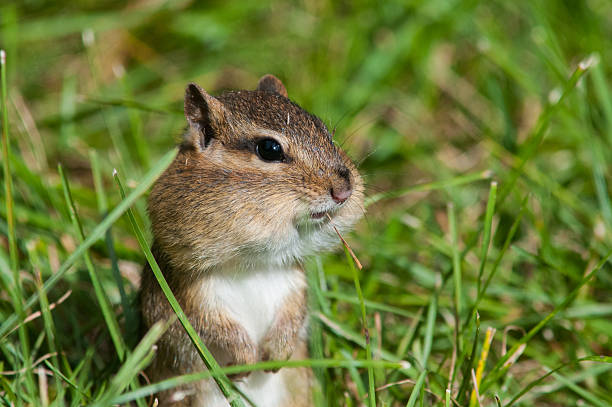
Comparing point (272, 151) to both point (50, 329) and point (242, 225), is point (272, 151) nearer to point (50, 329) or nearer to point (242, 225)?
point (242, 225)

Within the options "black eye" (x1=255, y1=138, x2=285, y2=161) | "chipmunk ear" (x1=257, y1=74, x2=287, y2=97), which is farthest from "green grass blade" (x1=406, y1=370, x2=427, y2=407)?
"chipmunk ear" (x1=257, y1=74, x2=287, y2=97)

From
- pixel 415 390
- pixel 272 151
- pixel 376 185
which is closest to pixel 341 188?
pixel 272 151

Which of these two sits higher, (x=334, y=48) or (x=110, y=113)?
(x=334, y=48)

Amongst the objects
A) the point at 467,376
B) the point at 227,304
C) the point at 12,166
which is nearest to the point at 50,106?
the point at 12,166

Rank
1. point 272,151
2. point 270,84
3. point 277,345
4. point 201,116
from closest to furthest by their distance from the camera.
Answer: point 272,151
point 201,116
point 277,345
point 270,84

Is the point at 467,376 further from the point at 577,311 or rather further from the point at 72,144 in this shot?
the point at 72,144

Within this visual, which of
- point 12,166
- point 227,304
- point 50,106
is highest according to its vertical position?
point 227,304

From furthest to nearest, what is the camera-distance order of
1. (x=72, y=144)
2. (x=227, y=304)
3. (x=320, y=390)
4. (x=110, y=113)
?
(x=110, y=113)
(x=72, y=144)
(x=320, y=390)
(x=227, y=304)

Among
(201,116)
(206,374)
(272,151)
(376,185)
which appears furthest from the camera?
(376,185)
